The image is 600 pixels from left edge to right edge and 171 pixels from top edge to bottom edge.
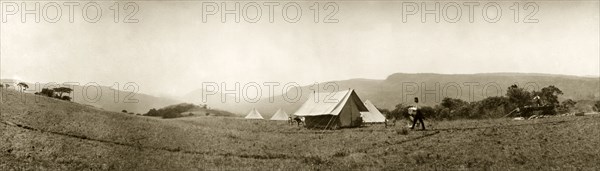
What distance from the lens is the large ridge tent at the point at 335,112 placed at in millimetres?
32094

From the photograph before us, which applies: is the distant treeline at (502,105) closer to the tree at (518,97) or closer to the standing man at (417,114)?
the tree at (518,97)

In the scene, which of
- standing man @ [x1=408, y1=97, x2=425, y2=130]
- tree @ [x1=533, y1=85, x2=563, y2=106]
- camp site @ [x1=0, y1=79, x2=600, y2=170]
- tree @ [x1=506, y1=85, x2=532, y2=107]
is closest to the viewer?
camp site @ [x1=0, y1=79, x2=600, y2=170]

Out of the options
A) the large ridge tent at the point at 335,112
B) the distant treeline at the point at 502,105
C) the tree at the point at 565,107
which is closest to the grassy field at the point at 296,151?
the large ridge tent at the point at 335,112

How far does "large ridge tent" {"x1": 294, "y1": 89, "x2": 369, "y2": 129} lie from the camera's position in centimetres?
3209

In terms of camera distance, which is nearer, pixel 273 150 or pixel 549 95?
pixel 273 150

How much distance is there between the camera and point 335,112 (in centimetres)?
3200

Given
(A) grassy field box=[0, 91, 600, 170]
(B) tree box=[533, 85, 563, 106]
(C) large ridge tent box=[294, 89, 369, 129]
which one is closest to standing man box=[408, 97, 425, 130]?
(A) grassy field box=[0, 91, 600, 170]

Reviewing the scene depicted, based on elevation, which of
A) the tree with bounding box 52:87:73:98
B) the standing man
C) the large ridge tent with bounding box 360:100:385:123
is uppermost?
the tree with bounding box 52:87:73:98

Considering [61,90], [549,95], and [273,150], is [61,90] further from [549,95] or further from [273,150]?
[549,95]

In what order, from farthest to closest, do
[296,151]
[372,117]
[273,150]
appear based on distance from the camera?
[372,117]
[273,150]
[296,151]

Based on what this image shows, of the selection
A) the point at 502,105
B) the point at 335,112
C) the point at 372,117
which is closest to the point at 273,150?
the point at 335,112

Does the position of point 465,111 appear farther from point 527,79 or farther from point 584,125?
point 527,79

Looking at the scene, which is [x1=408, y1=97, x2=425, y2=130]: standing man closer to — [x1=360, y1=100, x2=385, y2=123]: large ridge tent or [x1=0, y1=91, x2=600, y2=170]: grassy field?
[x1=0, y1=91, x2=600, y2=170]: grassy field

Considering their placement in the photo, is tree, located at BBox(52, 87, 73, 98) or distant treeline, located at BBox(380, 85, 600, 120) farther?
tree, located at BBox(52, 87, 73, 98)
